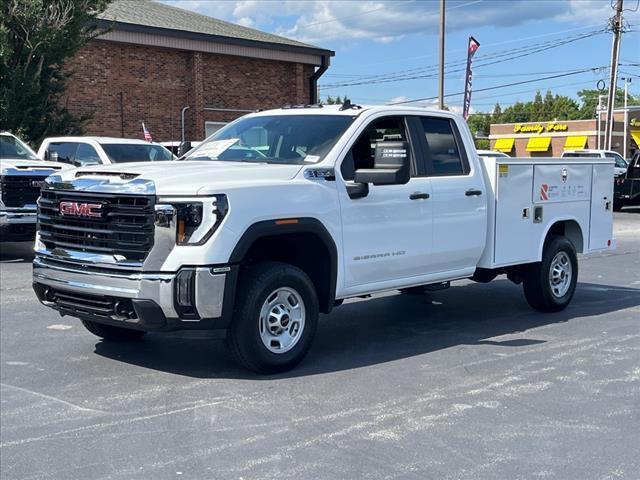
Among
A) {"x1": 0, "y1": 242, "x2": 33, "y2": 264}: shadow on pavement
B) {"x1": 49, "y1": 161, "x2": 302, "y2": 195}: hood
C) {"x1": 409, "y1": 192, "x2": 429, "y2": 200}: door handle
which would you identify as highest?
{"x1": 49, "y1": 161, "x2": 302, "y2": 195}: hood

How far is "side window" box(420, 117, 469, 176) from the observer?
7398 millimetres

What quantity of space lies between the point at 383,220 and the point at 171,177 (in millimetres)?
1885

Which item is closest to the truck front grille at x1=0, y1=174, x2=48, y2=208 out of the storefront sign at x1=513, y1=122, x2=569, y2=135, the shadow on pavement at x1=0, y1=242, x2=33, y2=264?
the shadow on pavement at x1=0, y1=242, x2=33, y2=264

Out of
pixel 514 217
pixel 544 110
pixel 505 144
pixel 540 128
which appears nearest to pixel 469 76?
pixel 514 217

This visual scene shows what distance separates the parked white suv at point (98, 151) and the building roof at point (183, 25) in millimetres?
9379

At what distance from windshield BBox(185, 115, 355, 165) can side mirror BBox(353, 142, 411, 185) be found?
1.37ft

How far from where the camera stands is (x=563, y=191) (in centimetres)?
871

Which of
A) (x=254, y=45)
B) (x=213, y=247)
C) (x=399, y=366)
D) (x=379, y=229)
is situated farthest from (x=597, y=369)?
(x=254, y=45)

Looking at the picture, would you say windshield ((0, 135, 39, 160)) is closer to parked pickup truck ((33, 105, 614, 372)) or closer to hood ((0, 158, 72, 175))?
hood ((0, 158, 72, 175))

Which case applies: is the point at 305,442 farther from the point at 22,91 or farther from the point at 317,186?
the point at 22,91

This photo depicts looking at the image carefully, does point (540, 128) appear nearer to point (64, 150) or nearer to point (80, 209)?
point (64, 150)

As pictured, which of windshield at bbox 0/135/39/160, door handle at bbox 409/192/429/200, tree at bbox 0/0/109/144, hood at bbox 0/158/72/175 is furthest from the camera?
tree at bbox 0/0/109/144

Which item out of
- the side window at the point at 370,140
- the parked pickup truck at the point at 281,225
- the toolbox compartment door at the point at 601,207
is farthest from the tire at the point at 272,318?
the toolbox compartment door at the point at 601,207

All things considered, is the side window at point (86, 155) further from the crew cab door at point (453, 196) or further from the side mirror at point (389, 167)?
the side mirror at point (389, 167)
